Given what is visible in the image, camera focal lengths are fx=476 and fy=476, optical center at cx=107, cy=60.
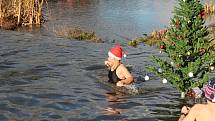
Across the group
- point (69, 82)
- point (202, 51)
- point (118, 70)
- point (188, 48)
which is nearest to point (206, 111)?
point (188, 48)

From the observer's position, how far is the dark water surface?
11.1m

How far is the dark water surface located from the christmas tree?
30.3 inches

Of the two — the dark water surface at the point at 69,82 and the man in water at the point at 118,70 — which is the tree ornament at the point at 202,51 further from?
Answer: the man in water at the point at 118,70

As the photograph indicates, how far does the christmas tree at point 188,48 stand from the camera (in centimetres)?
1172

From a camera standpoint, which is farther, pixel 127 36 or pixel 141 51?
pixel 127 36

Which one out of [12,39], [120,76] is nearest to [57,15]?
[12,39]

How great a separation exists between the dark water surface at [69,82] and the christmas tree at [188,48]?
30.3 inches

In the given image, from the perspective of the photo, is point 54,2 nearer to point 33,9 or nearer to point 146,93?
point 33,9

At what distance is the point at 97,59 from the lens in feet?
59.9

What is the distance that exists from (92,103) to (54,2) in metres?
32.0

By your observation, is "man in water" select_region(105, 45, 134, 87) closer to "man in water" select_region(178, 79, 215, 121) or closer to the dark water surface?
the dark water surface

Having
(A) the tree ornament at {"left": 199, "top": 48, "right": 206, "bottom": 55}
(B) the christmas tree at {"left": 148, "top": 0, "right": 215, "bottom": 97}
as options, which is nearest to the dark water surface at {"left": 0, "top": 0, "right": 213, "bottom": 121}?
(B) the christmas tree at {"left": 148, "top": 0, "right": 215, "bottom": 97}

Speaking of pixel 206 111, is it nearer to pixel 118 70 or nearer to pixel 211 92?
pixel 211 92

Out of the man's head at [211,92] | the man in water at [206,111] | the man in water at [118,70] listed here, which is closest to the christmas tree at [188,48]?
the man in water at [118,70]
